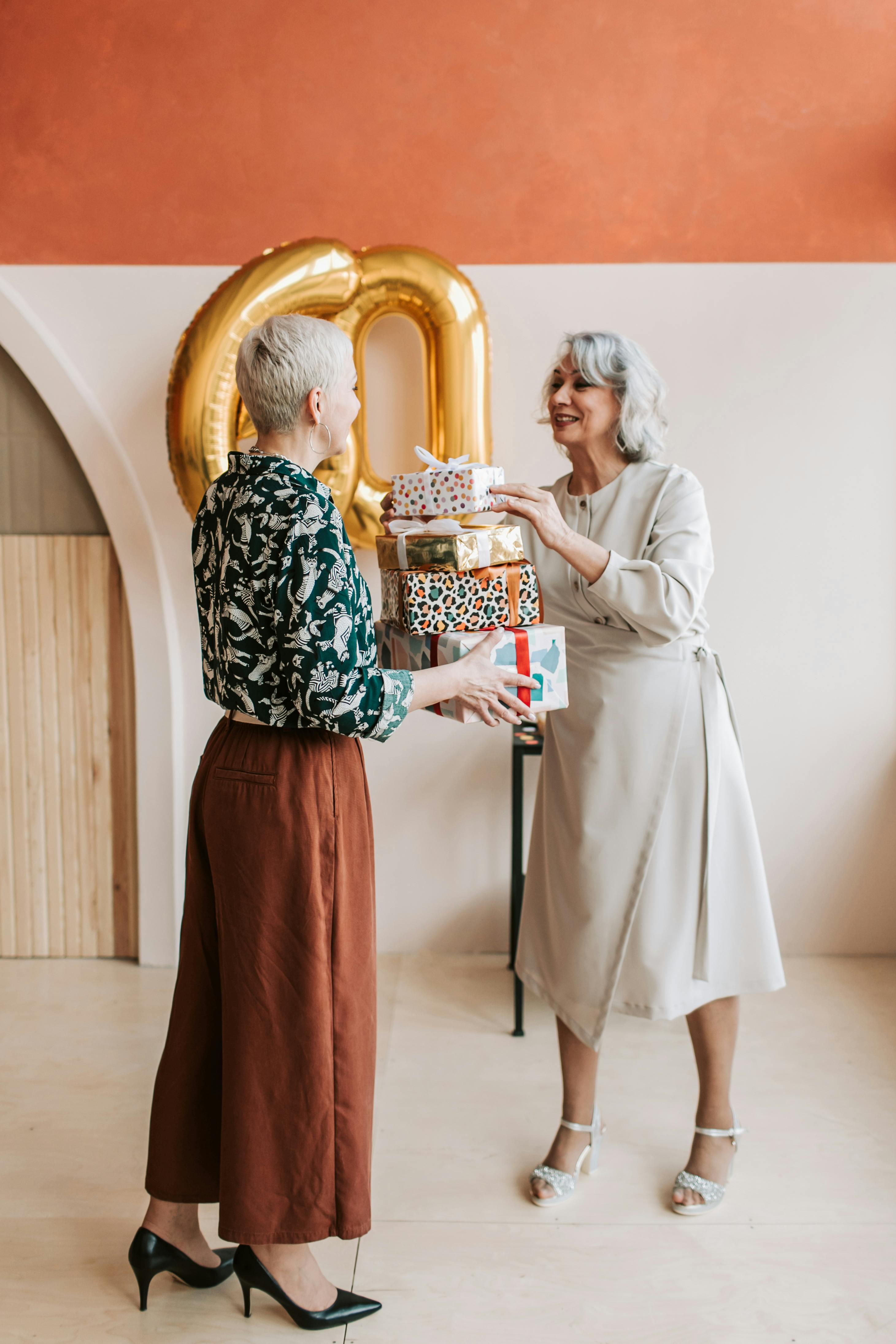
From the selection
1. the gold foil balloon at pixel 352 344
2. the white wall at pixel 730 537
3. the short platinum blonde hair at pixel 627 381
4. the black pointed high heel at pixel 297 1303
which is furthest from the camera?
the white wall at pixel 730 537

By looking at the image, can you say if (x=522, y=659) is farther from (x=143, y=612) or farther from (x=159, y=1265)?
(x=143, y=612)

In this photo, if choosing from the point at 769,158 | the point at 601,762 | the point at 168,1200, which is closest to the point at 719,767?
the point at 601,762

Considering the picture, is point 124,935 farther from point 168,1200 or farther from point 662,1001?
point 662,1001

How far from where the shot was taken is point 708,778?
1.90 m

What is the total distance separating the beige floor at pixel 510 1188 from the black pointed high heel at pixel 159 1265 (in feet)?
0.09

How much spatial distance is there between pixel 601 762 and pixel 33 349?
210 centimetres

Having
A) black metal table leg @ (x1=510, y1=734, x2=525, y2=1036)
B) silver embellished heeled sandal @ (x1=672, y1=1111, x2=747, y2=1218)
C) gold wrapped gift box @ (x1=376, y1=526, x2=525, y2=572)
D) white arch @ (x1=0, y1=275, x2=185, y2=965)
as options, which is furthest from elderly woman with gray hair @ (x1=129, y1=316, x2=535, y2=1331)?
white arch @ (x1=0, y1=275, x2=185, y2=965)

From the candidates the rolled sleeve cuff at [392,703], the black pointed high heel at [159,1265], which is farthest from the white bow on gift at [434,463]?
the black pointed high heel at [159,1265]

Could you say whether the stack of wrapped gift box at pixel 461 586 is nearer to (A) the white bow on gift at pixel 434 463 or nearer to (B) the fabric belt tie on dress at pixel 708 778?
(A) the white bow on gift at pixel 434 463

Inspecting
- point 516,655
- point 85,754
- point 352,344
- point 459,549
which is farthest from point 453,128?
point 85,754

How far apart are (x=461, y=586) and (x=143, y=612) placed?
1615 mm

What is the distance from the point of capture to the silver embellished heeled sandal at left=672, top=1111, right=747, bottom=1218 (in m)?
1.93

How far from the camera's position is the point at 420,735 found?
10.2ft

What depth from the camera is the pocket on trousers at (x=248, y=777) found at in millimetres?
1521
